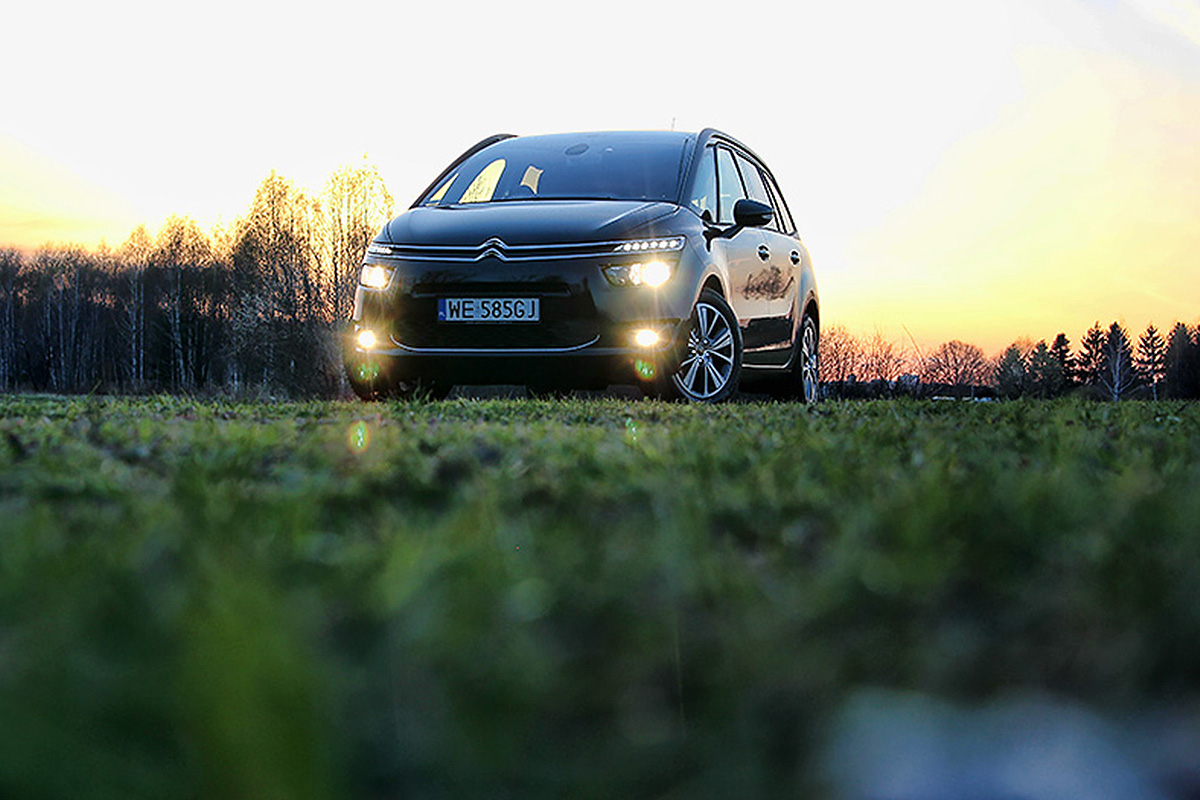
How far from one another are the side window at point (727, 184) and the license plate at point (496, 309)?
2.07 meters

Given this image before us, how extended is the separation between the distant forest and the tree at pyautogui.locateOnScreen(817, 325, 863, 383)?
0.10 meters

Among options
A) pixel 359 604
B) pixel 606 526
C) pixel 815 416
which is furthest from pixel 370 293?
pixel 359 604

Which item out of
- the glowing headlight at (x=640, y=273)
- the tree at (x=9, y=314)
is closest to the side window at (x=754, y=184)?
the glowing headlight at (x=640, y=273)

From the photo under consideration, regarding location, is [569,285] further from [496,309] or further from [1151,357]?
[1151,357]

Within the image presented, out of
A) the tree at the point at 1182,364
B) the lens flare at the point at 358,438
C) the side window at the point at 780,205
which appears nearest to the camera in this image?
the lens flare at the point at 358,438

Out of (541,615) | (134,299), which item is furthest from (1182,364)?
(541,615)

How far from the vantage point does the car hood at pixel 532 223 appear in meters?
7.45

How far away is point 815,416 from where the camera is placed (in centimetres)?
604

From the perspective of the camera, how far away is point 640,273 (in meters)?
7.46

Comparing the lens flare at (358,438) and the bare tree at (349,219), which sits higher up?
the bare tree at (349,219)

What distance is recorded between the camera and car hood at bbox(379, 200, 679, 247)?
293 inches

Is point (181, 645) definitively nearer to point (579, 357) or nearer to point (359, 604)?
point (359, 604)

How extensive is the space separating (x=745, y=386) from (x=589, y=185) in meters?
2.30

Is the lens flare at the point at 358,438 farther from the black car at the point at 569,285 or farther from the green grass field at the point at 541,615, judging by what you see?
the black car at the point at 569,285
